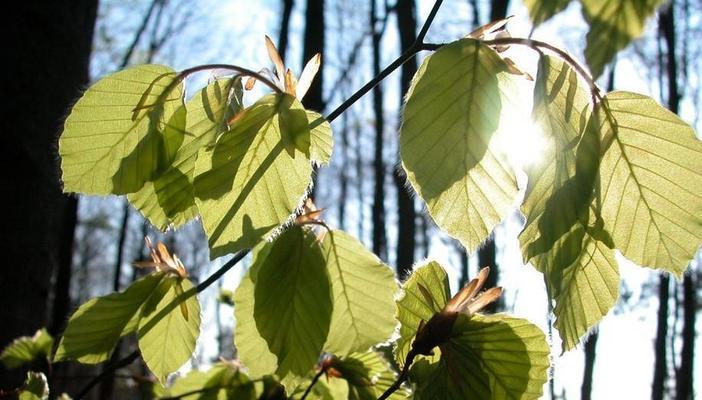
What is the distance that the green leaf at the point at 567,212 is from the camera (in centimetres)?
35

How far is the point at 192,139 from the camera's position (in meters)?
0.47

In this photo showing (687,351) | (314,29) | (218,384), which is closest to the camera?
(218,384)

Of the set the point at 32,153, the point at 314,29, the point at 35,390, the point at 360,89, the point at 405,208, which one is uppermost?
the point at 314,29

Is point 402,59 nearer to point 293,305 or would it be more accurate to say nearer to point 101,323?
point 293,305

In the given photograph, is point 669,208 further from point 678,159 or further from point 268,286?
point 268,286

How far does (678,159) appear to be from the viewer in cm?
37

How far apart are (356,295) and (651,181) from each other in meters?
0.20

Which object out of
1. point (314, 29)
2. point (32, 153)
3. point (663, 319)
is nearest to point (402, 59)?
point (32, 153)

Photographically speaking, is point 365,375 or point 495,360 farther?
point 365,375

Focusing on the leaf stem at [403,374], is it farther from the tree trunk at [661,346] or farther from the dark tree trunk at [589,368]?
the tree trunk at [661,346]

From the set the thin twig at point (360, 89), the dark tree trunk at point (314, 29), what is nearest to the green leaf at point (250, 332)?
the thin twig at point (360, 89)

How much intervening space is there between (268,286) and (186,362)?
0.58 ft

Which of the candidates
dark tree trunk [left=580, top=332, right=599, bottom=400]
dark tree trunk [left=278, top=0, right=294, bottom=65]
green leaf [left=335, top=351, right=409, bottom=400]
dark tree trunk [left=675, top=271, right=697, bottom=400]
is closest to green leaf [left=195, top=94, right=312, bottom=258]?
green leaf [left=335, top=351, right=409, bottom=400]

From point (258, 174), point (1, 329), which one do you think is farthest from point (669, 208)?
point (1, 329)
